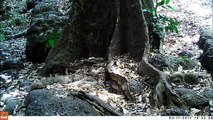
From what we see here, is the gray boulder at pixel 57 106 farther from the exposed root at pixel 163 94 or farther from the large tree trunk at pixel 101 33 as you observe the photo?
the large tree trunk at pixel 101 33

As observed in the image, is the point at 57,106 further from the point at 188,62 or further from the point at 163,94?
the point at 188,62

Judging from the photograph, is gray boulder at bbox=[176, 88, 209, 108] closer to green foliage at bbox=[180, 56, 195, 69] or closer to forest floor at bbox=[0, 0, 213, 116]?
forest floor at bbox=[0, 0, 213, 116]

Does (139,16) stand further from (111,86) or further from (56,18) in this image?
(56,18)

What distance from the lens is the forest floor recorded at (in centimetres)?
333

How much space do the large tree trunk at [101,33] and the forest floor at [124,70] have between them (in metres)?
0.20

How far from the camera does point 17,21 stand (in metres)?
7.85

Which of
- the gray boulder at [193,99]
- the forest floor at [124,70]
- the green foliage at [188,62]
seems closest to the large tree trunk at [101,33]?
the forest floor at [124,70]

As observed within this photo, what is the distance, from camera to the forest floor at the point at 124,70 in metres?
3.33

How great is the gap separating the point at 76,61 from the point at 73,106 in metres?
1.31

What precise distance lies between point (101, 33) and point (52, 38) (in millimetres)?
781

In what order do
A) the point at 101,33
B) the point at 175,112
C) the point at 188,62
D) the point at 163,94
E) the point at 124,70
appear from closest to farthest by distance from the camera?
the point at 175,112 → the point at 163,94 → the point at 124,70 → the point at 188,62 → the point at 101,33

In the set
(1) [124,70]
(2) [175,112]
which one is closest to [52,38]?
(1) [124,70]

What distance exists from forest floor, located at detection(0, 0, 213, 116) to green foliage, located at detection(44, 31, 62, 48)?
1.20 ft

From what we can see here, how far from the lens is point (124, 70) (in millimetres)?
3742
